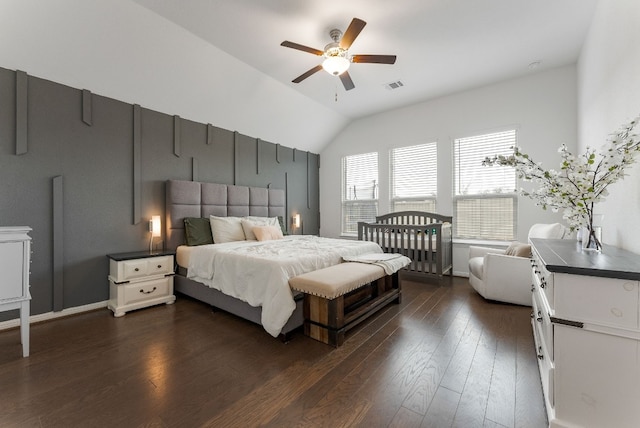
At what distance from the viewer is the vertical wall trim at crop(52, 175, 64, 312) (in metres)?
2.85

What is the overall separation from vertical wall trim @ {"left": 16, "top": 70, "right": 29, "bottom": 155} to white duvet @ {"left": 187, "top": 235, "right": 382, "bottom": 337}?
6.23ft

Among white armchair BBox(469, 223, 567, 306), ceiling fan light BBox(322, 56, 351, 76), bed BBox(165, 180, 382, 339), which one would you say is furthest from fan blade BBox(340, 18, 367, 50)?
white armchair BBox(469, 223, 567, 306)

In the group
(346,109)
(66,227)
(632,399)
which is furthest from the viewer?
(346,109)

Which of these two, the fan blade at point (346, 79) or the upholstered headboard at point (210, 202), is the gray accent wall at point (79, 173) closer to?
the upholstered headboard at point (210, 202)

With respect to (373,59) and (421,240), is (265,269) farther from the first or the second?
(421,240)

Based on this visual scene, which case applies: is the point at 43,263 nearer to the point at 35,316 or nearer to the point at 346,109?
the point at 35,316

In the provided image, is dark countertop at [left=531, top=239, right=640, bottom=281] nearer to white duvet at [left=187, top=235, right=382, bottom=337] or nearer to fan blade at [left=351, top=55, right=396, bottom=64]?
white duvet at [left=187, top=235, right=382, bottom=337]

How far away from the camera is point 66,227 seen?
9.65 ft

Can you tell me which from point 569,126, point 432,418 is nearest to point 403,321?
point 432,418

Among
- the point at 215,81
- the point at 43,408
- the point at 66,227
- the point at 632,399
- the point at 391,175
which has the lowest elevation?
the point at 43,408

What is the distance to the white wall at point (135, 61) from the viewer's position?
8.04ft

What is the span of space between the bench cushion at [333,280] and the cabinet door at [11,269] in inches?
83.2

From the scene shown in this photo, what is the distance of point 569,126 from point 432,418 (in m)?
4.39

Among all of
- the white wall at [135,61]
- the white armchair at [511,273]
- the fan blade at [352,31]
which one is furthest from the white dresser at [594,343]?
the white wall at [135,61]
